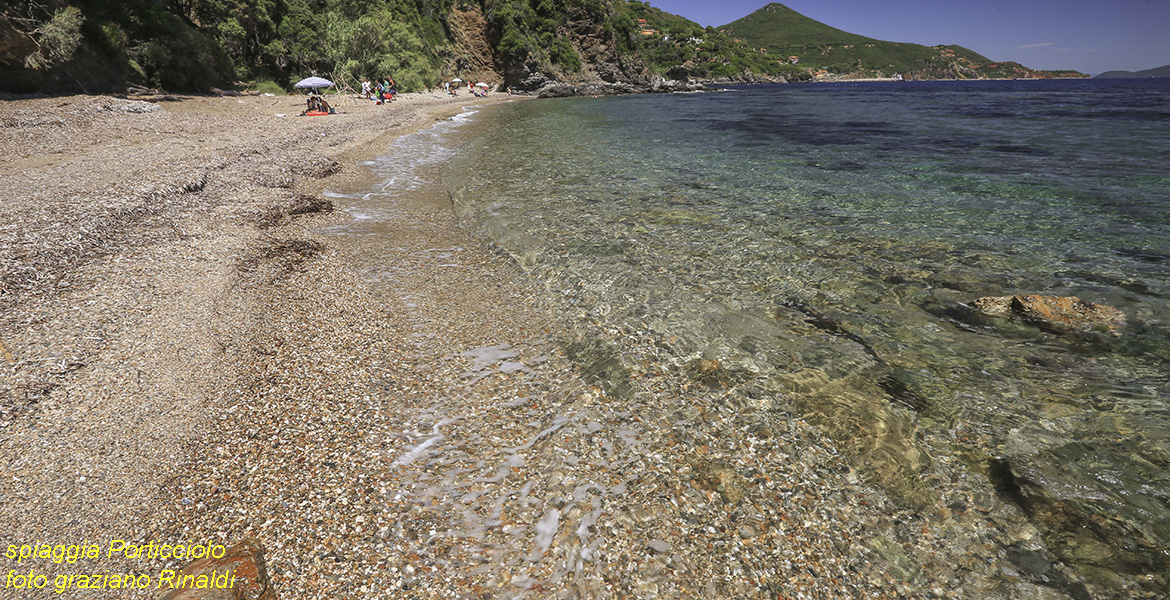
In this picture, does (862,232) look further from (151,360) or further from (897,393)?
(151,360)

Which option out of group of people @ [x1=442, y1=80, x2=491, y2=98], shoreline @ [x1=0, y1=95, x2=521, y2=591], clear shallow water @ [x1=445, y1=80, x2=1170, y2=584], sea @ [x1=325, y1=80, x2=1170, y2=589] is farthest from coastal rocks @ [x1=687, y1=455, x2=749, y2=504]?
group of people @ [x1=442, y1=80, x2=491, y2=98]

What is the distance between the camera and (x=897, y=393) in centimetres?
581

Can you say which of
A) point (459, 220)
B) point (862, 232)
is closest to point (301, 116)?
point (459, 220)

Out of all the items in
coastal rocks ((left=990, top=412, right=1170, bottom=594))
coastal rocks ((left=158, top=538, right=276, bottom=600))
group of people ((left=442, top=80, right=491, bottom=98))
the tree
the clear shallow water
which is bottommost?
coastal rocks ((left=158, top=538, right=276, bottom=600))

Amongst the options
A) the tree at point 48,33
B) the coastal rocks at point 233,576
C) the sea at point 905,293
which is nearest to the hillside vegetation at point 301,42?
the tree at point 48,33

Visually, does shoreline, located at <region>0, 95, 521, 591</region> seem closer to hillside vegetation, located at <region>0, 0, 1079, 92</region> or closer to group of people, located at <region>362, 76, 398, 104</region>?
hillside vegetation, located at <region>0, 0, 1079, 92</region>

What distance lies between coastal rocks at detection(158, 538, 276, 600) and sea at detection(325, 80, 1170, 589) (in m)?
3.90

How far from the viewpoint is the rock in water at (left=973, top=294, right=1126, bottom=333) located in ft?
23.1

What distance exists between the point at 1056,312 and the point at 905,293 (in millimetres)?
2025

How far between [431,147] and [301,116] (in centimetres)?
1403

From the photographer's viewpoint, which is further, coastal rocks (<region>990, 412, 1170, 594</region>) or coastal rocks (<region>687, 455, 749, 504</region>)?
coastal rocks (<region>687, 455, 749, 504</region>)

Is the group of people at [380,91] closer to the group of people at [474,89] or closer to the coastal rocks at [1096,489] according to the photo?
the group of people at [474,89]

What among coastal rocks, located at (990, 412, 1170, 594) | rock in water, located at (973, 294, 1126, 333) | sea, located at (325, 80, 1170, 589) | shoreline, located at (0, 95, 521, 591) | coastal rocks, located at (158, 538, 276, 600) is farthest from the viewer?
rock in water, located at (973, 294, 1126, 333)

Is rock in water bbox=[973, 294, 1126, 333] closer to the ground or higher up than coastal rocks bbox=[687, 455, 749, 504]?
higher up
